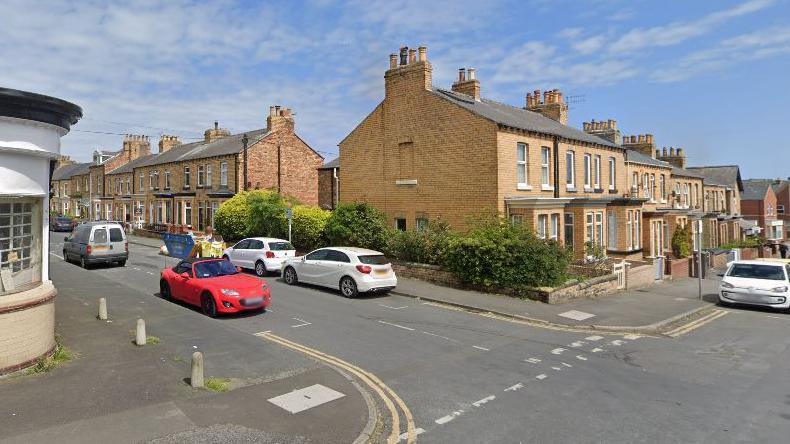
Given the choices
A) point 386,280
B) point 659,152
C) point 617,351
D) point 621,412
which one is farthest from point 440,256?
point 659,152

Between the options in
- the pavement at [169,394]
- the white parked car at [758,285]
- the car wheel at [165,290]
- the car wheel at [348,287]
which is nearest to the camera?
the pavement at [169,394]

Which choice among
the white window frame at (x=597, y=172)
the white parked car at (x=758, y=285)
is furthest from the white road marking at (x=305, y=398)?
the white window frame at (x=597, y=172)

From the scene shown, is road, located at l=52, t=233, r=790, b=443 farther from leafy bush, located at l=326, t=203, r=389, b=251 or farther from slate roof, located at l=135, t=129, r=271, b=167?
slate roof, located at l=135, t=129, r=271, b=167

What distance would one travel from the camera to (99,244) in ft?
71.8

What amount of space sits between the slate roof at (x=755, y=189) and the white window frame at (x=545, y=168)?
56.6m

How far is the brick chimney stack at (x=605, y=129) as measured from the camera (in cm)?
3553

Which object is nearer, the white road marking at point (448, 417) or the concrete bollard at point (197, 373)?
the white road marking at point (448, 417)

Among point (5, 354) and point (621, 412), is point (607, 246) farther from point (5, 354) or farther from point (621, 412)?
point (5, 354)

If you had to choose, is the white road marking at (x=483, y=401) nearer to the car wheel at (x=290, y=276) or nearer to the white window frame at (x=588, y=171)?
the car wheel at (x=290, y=276)

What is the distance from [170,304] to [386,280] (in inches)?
255

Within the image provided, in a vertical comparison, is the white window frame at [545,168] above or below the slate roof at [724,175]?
below

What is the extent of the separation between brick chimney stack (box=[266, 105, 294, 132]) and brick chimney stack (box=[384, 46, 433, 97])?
15.5 metres

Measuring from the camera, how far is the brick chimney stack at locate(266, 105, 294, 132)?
123 ft

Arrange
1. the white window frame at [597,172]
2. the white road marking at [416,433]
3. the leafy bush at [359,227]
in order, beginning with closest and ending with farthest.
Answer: the white road marking at [416,433] < the leafy bush at [359,227] < the white window frame at [597,172]
